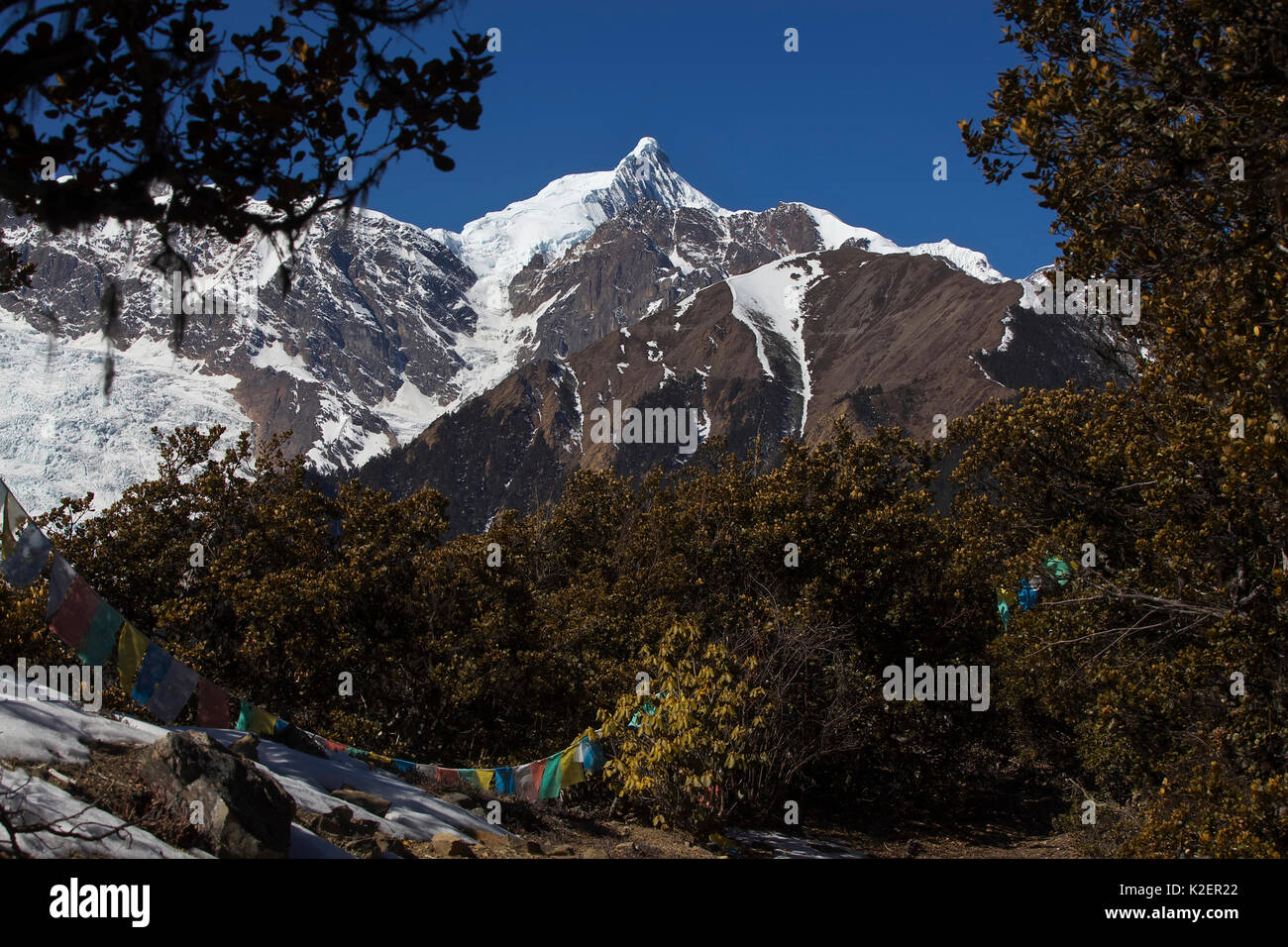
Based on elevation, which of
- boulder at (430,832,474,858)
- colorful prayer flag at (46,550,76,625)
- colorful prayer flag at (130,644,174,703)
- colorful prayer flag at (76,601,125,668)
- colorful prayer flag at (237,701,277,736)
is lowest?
boulder at (430,832,474,858)

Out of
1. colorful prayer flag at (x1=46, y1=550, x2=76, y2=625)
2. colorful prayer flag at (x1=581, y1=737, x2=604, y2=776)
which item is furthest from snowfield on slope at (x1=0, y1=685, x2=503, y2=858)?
colorful prayer flag at (x1=581, y1=737, x2=604, y2=776)

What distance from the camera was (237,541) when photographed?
18609mm

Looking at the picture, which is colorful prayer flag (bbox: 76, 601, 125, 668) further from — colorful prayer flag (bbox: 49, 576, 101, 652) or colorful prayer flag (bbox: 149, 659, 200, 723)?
colorful prayer flag (bbox: 149, 659, 200, 723)

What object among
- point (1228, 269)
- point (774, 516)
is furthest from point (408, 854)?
point (774, 516)

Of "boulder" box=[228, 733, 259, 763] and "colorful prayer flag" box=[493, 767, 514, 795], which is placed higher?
"boulder" box=[228, 733, 259, 763]

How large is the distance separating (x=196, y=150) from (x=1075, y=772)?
24.2 metres

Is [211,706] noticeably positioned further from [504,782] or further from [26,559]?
[504,782]

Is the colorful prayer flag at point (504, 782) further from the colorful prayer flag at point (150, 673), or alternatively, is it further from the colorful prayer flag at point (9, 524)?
the colorful prayer flag at point (9, 524)

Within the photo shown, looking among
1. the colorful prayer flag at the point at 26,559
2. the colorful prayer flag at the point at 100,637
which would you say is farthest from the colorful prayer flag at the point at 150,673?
the colorful prayer flag at the point at 26,559

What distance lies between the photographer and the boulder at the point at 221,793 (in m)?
7.93

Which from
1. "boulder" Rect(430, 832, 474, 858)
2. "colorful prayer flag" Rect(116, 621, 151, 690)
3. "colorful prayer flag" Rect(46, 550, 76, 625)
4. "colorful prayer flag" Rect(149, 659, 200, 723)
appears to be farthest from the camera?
"colorful prayer flag" Rect(149, 659, 200, 723)

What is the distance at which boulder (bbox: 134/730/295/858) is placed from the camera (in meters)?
7.93
